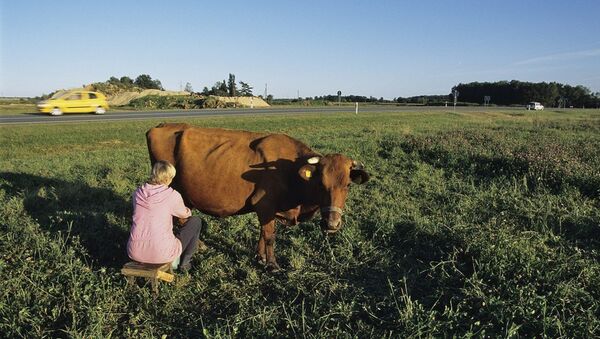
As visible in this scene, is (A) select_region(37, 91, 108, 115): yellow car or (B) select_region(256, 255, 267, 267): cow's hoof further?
(A) select_region(37, 91, 108, 115): yellow car

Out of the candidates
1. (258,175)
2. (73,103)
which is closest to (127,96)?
(73,103)

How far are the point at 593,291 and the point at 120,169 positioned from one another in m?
9.63

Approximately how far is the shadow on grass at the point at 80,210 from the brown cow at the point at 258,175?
1288mm

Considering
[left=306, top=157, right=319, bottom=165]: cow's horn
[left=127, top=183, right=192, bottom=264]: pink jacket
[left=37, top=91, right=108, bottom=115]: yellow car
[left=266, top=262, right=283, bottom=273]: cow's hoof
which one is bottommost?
[left=266, top=262, right=283, bottom=273]: cow's hoof

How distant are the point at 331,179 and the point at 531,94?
96.7 m

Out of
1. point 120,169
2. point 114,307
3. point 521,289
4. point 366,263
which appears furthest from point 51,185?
point 521,289

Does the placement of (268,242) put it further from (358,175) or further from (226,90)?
(226,90)

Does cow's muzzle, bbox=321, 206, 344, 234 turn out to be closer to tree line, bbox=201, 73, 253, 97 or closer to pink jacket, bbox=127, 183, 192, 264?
pink jacket, bbox=127, 183, 192, 264

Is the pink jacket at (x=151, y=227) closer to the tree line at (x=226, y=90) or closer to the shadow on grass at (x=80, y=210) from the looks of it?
the shadow on grass at (x=80, y=210)

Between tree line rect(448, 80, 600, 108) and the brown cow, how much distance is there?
304 ft

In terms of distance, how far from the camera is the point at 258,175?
5.64m

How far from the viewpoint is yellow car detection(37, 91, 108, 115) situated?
29.6 metres

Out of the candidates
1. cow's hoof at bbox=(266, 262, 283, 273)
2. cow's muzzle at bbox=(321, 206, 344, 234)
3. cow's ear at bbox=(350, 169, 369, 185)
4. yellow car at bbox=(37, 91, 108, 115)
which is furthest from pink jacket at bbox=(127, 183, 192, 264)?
yellow car at bbox=(37, 91, 108, 115)

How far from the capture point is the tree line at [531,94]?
286 feet
